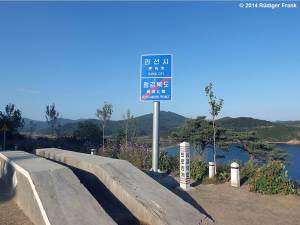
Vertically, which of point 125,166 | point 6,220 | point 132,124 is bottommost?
point 6,220

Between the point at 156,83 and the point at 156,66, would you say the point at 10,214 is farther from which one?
the point at 156,66

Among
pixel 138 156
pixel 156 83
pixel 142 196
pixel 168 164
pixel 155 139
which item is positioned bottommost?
pixel 142 196

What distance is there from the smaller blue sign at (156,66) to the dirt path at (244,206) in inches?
164

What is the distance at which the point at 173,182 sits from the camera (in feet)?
39.2

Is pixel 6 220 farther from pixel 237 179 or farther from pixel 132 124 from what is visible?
pixel 132 124

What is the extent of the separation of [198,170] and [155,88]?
10.8 feet

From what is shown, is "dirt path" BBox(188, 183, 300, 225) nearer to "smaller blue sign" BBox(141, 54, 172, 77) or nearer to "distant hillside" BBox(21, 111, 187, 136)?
"smaller blue sign" BBox(141, 54, 172, 77)

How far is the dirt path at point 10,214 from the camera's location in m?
7.19

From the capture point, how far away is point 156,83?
13.3 metres

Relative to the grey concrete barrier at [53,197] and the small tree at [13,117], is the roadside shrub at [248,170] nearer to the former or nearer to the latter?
the grey concrete barrier at [53,197]

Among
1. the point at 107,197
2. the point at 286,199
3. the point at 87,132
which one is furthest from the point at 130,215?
the point at 87,132

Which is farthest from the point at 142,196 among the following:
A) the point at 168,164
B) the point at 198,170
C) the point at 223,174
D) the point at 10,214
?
the point at 168,164

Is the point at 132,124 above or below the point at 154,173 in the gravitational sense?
above

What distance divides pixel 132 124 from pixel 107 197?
20.6 metres
